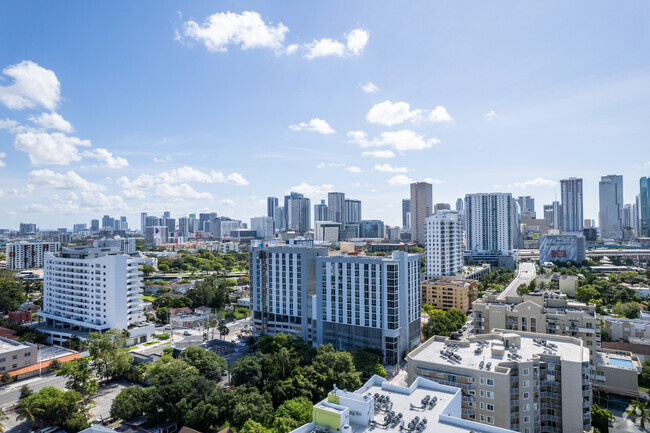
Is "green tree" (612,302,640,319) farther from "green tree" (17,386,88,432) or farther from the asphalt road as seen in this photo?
"green tree" (17,386,88,432)

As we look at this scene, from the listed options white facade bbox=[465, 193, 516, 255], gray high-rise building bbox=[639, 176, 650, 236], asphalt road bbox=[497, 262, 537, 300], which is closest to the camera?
asphalt road bbox=[497, 262, 537, 300]

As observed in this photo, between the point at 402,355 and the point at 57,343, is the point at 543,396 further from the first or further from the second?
the point at 57,343

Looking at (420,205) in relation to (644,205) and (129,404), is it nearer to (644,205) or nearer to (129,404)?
(644,205)

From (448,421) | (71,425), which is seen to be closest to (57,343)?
(71,425)

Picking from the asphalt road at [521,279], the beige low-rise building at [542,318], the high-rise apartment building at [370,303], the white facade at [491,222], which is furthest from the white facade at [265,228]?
the beige low-rise building at [542,318]

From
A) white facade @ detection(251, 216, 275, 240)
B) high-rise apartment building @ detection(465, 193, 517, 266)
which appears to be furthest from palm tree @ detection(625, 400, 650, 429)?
white facade @ detection(251, 216, 275, 240)

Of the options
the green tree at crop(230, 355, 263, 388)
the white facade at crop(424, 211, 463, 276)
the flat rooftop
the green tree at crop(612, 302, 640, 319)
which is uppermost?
the white facade at crop(424, 211, 463, 276)
